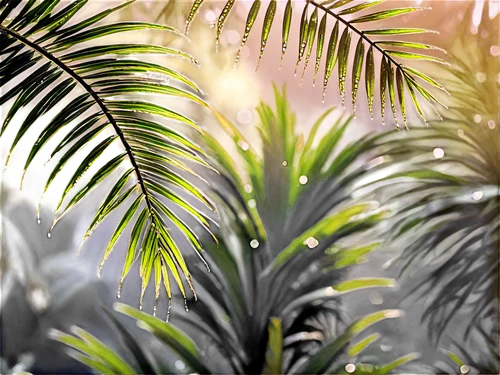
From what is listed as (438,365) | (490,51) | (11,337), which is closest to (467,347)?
(438,365)

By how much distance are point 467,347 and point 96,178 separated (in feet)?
2.99

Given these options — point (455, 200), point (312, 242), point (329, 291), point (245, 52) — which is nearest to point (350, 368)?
point (329, 291)

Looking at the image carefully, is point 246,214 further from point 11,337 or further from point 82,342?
point 11,337

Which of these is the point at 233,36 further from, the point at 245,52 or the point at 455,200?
the point at 455,200

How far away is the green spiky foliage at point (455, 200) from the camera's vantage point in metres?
0.91

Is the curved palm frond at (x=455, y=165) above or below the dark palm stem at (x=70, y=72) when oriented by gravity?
below

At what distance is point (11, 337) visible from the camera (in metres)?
0.90

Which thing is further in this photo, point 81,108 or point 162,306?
point 162,306

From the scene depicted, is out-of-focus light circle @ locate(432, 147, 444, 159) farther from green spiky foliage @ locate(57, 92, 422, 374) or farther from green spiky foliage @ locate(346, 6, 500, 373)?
green spiky foliage @ locate(57, 92, 422, 374)

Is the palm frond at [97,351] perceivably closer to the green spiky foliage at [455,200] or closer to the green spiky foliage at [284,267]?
the green spiky foliage at [284,267]

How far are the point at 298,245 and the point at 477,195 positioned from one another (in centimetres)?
44

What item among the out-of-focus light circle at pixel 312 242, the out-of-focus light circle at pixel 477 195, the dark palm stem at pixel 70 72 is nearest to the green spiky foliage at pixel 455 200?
the out-of-focus light circle at pixel 477 195

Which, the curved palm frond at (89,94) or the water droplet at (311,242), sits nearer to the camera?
the curved palm frond at (89,94)

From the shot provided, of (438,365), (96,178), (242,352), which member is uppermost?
(96,178)
